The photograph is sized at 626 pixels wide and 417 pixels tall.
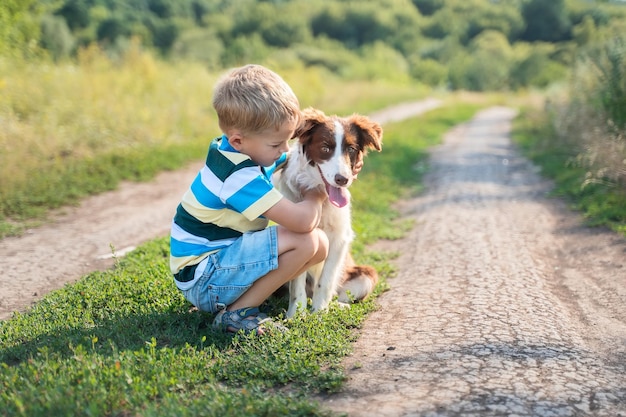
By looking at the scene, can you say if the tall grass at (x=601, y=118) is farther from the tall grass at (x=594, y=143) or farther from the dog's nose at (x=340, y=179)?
the dog's nose at (x=340, y=179)

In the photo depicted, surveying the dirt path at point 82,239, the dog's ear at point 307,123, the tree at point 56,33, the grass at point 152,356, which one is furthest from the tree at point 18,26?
the tree at point 56,33

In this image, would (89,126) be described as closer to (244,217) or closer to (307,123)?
(307,123)

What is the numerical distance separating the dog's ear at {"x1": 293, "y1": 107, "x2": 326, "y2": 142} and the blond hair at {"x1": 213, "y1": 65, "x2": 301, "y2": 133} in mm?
459

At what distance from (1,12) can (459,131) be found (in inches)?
550

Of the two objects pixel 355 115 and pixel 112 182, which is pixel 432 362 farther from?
pixel 112 182

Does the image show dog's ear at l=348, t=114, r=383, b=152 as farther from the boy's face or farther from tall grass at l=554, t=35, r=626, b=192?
tall grass at l=554, t=35, r=626, b=192

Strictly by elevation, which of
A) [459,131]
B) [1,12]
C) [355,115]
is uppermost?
[1,12]

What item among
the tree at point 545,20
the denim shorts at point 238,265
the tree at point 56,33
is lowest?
the denim shorts at point 238,265

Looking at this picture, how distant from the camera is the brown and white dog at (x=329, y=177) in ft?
14.1

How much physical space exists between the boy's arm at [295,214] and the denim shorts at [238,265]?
0.53 feet

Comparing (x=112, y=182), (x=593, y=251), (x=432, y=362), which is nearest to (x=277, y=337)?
(x=432, y=362)

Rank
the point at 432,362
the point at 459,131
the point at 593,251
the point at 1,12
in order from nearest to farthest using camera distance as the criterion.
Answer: the point at 432,362 < the point at 593,251 < the point at 1,12 < the point at 459,131

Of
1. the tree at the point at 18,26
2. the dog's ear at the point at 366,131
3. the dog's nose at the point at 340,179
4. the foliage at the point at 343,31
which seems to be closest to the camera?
the dog's nose at the point at 340,179

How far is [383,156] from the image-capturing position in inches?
502
